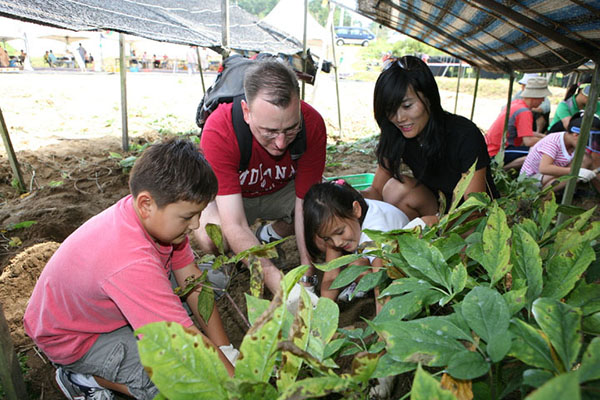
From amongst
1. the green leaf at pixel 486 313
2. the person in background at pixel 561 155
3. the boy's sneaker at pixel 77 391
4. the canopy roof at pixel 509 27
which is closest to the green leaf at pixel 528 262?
the green leaf at pixel 486 313

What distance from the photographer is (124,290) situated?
4.03 ft

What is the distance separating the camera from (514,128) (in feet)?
14.7

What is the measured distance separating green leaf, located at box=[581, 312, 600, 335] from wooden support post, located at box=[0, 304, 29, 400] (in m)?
1.26

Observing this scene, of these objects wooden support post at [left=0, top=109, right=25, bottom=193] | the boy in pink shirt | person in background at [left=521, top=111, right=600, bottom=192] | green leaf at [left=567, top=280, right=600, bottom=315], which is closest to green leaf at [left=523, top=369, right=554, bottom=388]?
green leaf at [left=567, top=280, right=600, bottom=315]

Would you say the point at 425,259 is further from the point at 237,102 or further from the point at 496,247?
the point at 237,102

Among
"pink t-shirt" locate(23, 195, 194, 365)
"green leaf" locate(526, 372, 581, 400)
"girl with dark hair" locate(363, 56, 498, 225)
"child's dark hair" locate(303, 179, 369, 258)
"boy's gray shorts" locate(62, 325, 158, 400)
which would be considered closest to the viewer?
"green leaf" locate(526, 372, 581, 400)

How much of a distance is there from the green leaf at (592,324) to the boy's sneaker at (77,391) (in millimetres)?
1608

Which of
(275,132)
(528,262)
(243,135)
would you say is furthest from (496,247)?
(243,135)

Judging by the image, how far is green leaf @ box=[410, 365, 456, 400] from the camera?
1.37 ft

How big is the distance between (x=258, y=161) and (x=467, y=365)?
6.38 feet

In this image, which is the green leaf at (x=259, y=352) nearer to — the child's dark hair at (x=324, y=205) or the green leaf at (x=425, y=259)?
the green leaf at (x=425, y=259)

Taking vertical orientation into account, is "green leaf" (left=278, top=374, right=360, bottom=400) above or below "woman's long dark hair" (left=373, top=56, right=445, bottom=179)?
below

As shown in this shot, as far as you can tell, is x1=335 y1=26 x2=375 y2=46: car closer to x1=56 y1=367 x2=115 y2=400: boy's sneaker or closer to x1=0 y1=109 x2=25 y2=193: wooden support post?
x1=0 y1=109 x2=25 y2=193: wooden support post

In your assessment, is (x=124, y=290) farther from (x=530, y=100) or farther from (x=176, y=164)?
(x=530, y=100)
